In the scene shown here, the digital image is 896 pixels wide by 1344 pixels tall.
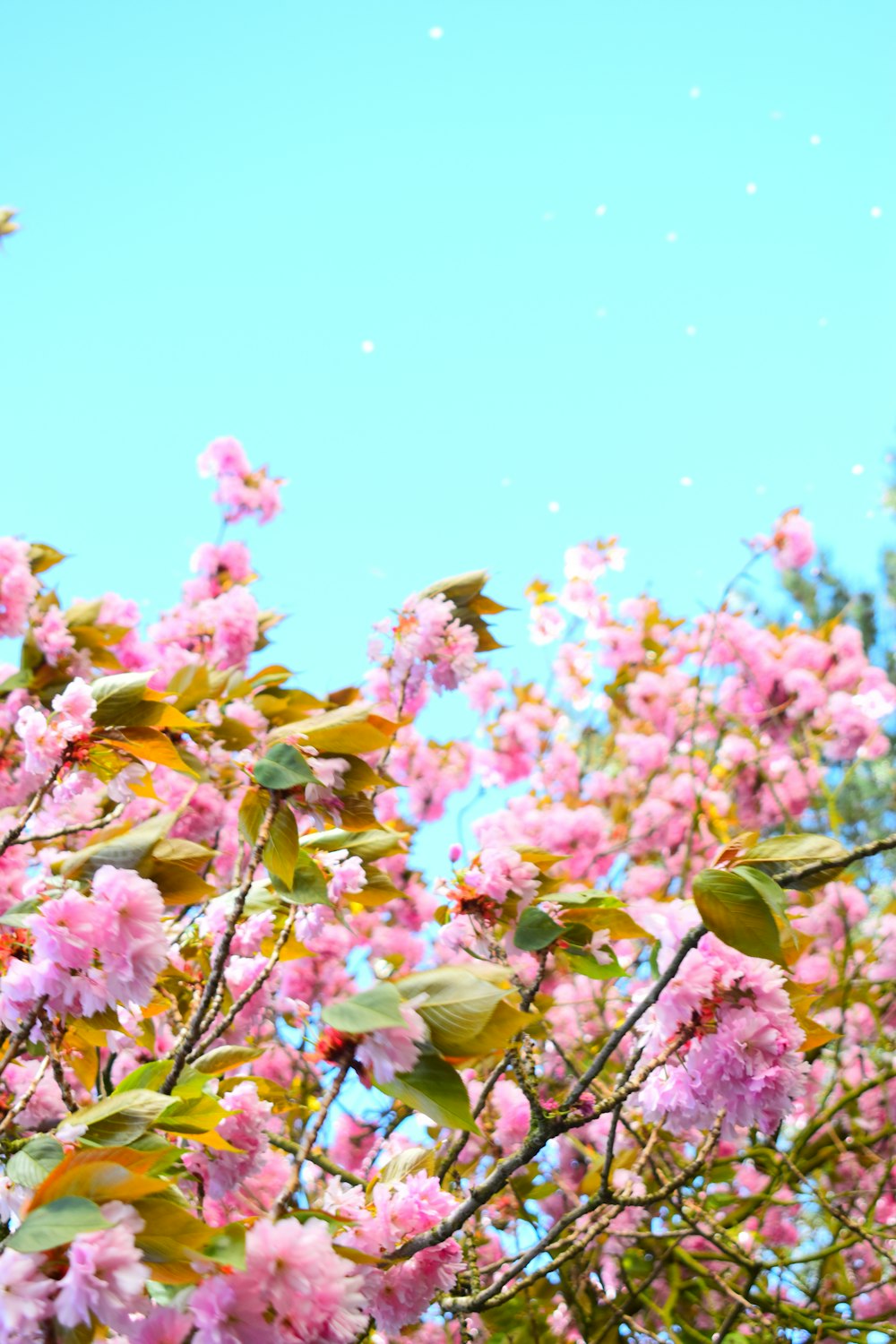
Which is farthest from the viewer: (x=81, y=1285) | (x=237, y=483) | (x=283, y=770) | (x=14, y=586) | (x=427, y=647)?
(x=237, y=483)

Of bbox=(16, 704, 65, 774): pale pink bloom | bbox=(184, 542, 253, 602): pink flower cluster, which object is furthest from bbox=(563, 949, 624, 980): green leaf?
bbox=(184, 542, 253, 602): pink flower cluster

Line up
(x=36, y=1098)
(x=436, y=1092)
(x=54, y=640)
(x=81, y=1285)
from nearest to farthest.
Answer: (x=81, y=1285) < (x=436, y=1092) < (x=36, y=1098) < (x=54, y=640)

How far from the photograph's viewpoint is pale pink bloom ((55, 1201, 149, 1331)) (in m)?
0.49

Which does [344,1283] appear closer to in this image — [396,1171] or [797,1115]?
[396,1171]

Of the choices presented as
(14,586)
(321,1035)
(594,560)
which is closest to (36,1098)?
(321,1035)

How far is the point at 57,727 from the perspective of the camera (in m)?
0.90

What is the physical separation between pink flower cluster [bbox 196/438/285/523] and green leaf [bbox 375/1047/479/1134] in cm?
250

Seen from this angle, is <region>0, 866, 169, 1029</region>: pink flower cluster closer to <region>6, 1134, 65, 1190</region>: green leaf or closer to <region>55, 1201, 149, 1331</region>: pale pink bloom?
<region>6, 1134, 65, 1190</region>: green leaf

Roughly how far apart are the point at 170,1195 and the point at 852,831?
6172 millimetres

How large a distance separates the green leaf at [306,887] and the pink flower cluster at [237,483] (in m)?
2.19

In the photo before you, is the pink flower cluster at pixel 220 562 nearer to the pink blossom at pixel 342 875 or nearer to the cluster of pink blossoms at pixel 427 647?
the cluster of pink blossoms at pixel 427 647

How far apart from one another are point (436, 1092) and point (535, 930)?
0.23m

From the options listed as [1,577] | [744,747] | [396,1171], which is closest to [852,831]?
[744,747]

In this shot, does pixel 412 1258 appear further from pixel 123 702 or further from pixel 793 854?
pixel 123 702
